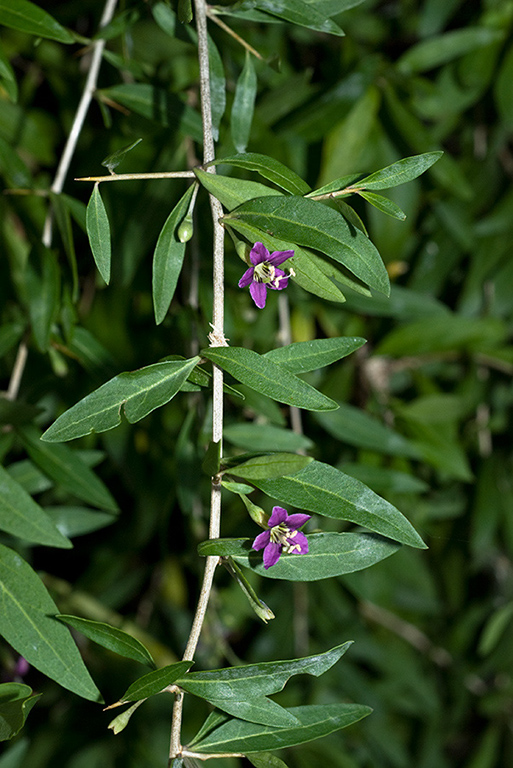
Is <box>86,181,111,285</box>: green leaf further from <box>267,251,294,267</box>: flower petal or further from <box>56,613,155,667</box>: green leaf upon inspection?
<box>56,613,155,667</box>: green leaf

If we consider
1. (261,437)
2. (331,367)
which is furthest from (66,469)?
(331,367)

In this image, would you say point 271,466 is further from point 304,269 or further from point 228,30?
point 228,30

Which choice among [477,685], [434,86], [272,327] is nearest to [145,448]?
[272,327]

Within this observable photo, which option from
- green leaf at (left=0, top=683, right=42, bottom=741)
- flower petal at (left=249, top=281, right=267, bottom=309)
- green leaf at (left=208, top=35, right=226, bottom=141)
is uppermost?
green leaf at (left=208, top=35, right=226, bottom=141)

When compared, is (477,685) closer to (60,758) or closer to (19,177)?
(60,758)

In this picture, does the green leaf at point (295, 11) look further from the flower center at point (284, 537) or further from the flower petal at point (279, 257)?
the flower center at point (284, 537)

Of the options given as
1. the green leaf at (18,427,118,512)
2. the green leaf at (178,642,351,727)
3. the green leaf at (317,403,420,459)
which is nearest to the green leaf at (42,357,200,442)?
the green leaf at (178,642,351,727)
